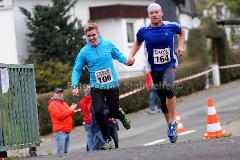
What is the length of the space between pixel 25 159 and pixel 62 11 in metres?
19.1

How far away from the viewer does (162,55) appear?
33.7 feet

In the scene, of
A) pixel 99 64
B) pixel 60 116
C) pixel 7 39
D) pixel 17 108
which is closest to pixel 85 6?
pixel 7 39

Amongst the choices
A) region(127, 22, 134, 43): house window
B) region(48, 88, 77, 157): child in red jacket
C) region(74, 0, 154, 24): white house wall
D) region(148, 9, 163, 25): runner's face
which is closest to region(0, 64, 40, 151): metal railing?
region(148, 9, 163, 25): runner's face

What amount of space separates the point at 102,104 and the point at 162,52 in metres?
A: 1.19

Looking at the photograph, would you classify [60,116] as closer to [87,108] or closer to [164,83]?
[87,108]

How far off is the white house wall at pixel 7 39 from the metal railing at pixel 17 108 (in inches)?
697

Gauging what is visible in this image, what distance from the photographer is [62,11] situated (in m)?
28.9

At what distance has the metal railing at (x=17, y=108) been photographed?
10.4 meters

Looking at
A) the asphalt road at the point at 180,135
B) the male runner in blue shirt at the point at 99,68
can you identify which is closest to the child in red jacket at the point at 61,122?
the asphalt road at the point at 180,135

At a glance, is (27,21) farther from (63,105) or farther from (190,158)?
(190,158)

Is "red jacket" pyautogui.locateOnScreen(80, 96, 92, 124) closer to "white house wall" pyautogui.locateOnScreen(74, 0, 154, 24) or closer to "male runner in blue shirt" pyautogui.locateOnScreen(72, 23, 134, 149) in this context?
"male runner in blue shirt" pyautogui.locateOnScreen(72, 23, 134, 149)

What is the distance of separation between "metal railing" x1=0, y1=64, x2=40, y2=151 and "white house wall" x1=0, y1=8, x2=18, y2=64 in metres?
17.7

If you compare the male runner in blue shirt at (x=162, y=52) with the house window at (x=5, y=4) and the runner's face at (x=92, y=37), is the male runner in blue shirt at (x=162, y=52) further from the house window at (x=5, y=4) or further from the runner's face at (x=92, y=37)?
the house window at (x=5, y=4)

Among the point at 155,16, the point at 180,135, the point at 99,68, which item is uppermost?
the point at 155,16
